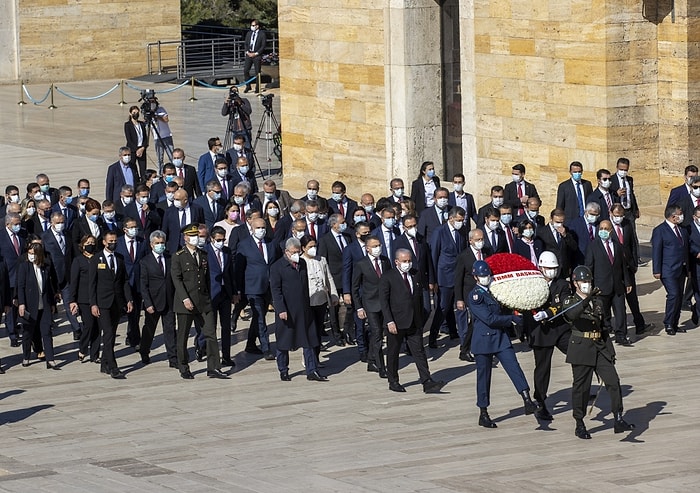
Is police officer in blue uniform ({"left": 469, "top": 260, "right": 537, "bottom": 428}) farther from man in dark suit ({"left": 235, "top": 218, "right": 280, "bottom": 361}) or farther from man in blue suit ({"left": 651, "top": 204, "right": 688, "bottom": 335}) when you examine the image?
man in blue suit ({"left": 651, "top": 204, "right": 688, "bottom": 335})

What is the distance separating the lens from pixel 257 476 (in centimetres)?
1306

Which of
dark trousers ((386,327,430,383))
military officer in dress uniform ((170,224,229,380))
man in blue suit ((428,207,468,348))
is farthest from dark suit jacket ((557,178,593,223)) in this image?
military officer in dress uniform ((170,224,229,380))

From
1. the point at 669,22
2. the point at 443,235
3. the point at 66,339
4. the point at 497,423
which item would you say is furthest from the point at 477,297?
the point at 669,22

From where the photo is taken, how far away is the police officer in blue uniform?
48.6ft

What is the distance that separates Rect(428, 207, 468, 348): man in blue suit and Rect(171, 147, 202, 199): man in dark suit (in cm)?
570

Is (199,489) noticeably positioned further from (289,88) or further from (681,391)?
(289,88)

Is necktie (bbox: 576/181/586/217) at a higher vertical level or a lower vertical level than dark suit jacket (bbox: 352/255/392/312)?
higher

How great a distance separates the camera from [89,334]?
17.8 metres

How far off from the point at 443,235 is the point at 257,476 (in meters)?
5.83

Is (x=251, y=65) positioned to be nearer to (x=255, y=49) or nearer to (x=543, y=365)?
(x=255, y=49)

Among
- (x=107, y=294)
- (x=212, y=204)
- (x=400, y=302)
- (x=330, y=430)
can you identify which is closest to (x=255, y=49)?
(x=212, y=204)

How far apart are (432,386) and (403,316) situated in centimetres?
73

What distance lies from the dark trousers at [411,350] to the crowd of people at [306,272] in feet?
0.04

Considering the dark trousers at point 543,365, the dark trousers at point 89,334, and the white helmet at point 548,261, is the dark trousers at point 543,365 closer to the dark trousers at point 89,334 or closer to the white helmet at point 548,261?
the white helmet at point 548,261
